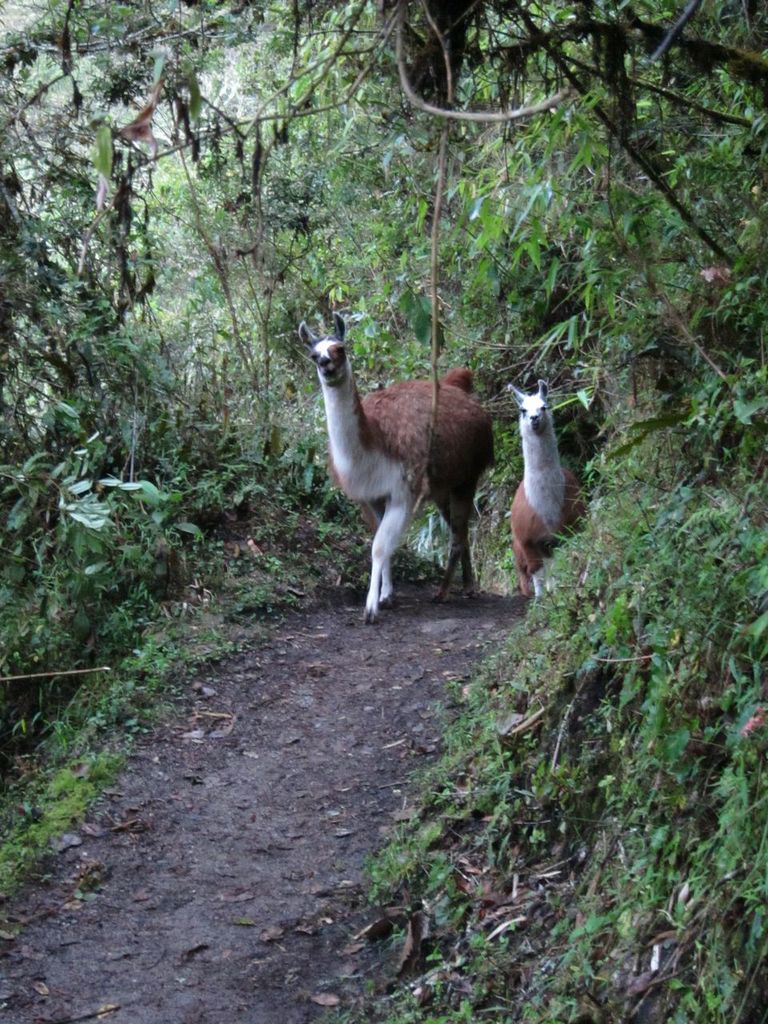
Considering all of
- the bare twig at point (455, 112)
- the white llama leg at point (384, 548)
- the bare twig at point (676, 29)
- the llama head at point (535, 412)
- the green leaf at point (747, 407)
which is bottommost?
the white llama leg at point (384, 548)

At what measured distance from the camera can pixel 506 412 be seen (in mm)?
10742

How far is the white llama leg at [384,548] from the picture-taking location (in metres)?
8.41

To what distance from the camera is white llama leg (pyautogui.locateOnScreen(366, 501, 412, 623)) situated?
27.6 ft

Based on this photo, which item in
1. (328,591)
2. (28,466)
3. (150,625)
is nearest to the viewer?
(28,466)

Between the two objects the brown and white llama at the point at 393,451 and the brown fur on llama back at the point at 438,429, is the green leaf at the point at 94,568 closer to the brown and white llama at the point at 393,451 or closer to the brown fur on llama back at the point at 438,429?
the brown and white llama at the point at 393,451

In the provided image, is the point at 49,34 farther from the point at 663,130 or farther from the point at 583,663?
the point at 583,663

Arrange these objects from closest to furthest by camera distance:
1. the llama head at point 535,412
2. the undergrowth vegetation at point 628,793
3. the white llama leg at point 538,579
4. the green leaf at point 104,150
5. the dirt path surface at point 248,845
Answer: the green leaf at point 104,150, the undergrowth vegetation at point 628,793, the dirt path surface at point 248,845, the white llama leg at point 538,579, the llama head at point 535,412

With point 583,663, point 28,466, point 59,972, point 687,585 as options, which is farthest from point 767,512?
point 28,466

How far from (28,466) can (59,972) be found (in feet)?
11.2

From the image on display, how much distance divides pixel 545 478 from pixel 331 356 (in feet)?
5.48

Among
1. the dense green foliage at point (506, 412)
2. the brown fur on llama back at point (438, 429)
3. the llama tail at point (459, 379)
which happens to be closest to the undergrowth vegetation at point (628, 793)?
the dense green foliage at point (506, 412)

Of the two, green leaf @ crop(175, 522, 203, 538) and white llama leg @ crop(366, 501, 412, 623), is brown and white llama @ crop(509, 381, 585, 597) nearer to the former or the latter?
white llama leg @ crop(366, 501, 412, 623)

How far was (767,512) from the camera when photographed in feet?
13.1

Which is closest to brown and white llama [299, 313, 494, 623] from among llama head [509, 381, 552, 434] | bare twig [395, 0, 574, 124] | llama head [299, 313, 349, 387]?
llama head [299, 313, 349, 387]
